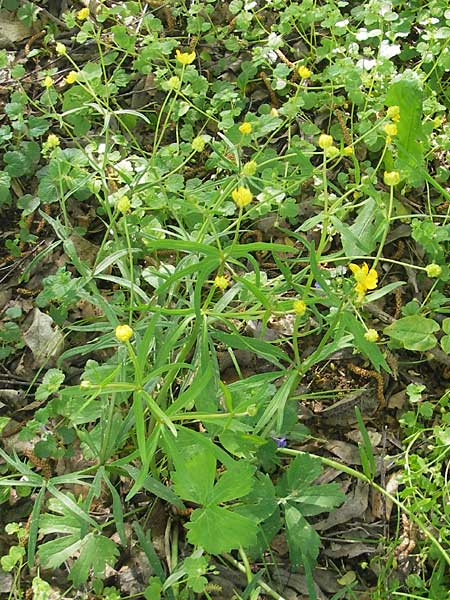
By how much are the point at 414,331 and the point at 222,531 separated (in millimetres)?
736

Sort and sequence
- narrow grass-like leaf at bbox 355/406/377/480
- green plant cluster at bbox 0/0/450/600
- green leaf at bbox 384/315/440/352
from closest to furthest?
green plant cluster at bbox 0/0/450/600
narrow grass-like leaf at bbox 355/406/377/480
green leaf at bbox 384/315/440/352

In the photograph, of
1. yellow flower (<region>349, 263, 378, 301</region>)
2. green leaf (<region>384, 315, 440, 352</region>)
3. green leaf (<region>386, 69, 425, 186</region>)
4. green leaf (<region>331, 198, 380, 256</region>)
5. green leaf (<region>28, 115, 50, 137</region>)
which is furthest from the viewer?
green leaf (<region>28, 115, 50, 137</region>)

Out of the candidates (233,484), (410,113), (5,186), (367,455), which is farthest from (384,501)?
(5,186)

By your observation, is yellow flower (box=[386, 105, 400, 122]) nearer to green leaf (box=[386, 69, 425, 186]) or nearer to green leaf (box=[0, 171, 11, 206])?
green leaf (box=[386, 69, 425, 186])

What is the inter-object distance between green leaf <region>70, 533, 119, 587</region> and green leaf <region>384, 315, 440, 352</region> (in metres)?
0.81

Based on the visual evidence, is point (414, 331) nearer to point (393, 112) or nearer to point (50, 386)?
point (393, 112)

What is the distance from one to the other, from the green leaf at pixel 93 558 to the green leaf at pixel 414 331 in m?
0.81

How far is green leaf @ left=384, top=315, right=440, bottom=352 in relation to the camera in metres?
1.77

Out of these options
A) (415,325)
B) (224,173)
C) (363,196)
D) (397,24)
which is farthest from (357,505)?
(397,24)

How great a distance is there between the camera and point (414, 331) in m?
1.79

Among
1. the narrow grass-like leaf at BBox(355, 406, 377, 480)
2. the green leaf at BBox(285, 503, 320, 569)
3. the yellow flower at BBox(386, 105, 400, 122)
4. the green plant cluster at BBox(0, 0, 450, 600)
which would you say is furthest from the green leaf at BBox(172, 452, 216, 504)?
the yellow flower at BBox(386, 105, 400, 122)

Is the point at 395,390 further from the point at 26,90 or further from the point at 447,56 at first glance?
the point at 26,90

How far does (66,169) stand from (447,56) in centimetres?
118

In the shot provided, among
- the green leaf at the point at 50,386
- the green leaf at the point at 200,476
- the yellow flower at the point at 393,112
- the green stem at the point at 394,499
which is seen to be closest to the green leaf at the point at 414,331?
the green stem at the point at 394,499
